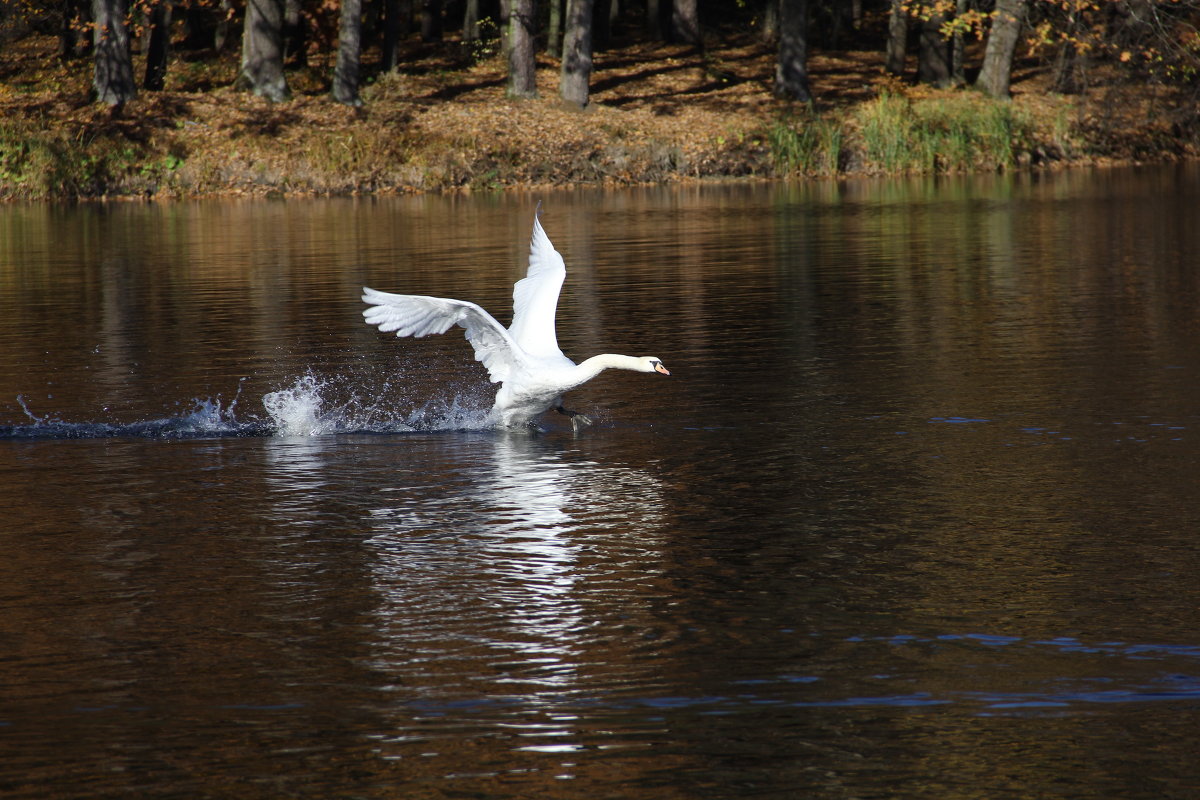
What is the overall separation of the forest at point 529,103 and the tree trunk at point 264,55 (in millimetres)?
66

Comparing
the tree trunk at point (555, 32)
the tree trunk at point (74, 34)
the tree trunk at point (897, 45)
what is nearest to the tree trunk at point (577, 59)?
the tree trunk at point (555, 32)

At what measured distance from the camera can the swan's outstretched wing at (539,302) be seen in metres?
12.3

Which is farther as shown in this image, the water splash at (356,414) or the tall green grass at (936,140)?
the tall green grass at (936,140)

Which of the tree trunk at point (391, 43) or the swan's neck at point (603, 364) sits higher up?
the tree trunk at point (391, 43)

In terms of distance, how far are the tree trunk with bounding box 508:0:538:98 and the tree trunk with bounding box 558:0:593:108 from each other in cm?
102

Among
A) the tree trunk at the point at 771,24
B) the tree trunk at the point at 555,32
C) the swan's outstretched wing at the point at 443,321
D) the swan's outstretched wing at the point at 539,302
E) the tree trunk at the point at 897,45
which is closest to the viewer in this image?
the swan's outstretched wing at the point at 443,321

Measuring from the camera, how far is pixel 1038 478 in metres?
9.70

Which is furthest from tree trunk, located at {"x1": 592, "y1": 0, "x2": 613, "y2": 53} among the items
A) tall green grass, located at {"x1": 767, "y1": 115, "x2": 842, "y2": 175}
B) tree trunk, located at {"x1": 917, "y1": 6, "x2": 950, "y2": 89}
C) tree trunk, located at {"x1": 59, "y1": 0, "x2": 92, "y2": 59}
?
tree trunk, located at {"x1": 59, "y1": 0, "x2": 92, "y2": 59}

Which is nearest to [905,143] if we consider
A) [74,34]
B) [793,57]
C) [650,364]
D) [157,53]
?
[793,57]

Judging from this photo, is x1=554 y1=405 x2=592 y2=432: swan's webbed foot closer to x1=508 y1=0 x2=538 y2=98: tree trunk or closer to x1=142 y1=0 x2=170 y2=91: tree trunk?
x1=508 y1=0 x2=538 y2=98: tree trunk

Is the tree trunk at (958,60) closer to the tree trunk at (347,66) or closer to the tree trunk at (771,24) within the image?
the tree trunk at (771,24)

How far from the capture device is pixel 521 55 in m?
46.4

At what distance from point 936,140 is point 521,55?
12288 mm

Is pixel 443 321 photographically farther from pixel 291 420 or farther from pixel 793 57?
pixel 793 57
